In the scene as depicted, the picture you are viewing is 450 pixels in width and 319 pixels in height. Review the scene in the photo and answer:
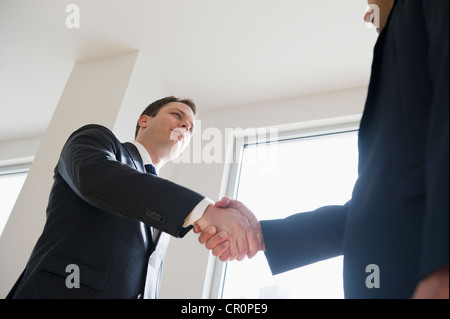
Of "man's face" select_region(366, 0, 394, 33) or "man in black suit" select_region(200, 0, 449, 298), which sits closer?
"man in black suit" select_region(200, 0, 449, 298)

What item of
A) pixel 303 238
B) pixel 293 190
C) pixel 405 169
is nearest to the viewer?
pixel 405 169

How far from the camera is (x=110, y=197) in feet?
3.77

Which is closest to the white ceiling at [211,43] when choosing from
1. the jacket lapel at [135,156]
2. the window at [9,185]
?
the window at [9,185]

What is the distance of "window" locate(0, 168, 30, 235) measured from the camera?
4121 millimetres

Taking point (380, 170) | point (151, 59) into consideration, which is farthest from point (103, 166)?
point (151, 59)

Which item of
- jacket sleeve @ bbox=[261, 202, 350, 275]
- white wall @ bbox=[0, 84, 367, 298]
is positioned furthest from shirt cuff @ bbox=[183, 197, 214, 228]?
white wall @ bbox=[0, 84, 367, 298]

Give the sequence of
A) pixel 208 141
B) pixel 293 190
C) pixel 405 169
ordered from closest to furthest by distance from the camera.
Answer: pixel 405 169 → pixel 293 190 → pixel 208 141

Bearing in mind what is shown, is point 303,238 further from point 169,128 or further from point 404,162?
point 169,128

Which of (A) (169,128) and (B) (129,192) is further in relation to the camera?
(A) (169,128)

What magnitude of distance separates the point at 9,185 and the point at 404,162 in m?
4.30

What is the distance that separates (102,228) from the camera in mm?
1222

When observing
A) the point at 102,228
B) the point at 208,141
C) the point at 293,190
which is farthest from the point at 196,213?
the point at 208,141

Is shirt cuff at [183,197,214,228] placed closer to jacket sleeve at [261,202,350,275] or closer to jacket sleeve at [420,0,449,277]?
jacket sleeve at [261,202,350,275]

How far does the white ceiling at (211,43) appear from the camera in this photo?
2627 millimetres
